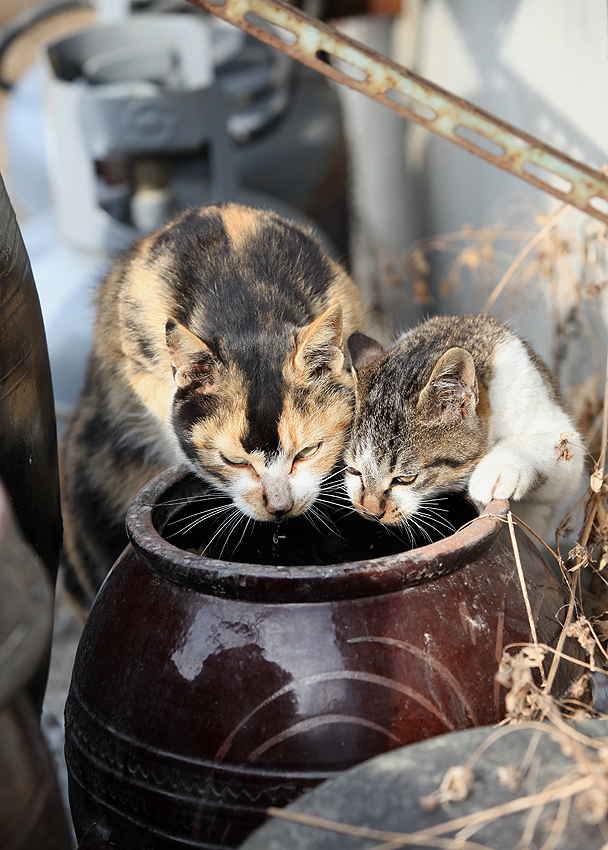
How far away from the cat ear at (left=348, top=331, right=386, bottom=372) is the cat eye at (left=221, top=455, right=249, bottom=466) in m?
0.36

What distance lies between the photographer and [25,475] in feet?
5.72

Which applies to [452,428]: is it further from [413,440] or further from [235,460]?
[235,460]

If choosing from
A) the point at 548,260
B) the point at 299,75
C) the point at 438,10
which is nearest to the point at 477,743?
the point at 548,260

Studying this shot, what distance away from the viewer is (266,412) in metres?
1.89

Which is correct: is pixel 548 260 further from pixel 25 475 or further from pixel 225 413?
pixel 25 475

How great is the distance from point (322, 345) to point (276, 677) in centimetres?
87

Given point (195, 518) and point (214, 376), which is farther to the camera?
point (214, 376)

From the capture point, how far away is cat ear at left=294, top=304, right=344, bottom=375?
1.87 m

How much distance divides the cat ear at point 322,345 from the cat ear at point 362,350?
7 cm

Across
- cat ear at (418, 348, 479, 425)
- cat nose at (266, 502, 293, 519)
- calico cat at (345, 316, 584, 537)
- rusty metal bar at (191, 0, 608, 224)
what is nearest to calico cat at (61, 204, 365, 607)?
cat nose at (266, 502, 293, 519)

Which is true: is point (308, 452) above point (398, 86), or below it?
below

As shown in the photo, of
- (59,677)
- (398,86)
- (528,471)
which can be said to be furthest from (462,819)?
(59,677)

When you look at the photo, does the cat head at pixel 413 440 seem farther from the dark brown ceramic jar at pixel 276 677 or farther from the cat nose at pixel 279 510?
the dark brown ceramic jar at pixel 276 677

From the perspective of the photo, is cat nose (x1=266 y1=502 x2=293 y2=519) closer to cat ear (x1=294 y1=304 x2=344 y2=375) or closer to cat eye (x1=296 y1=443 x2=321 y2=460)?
cat eye (x1=296 y1=443 x2=321 y2=460)
